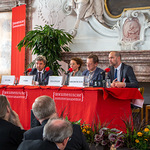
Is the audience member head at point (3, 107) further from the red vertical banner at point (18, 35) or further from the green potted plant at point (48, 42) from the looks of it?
the red vertical banner at point (18, 35)

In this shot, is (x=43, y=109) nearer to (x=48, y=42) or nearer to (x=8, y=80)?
(x=8, y=80)

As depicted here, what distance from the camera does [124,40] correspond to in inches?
224

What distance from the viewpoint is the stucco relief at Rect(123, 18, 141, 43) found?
5.59 m

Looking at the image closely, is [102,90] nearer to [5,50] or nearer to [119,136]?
[119,136]

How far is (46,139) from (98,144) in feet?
3.31

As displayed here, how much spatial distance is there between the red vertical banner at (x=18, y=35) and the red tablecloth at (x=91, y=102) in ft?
11.4

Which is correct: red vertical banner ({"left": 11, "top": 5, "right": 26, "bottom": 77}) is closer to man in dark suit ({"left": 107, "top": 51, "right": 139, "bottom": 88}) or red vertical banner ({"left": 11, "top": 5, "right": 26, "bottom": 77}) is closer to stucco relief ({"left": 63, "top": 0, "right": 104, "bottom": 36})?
stucco relief ({"left": 63, "top": 0, "right": 104, "bottom": 36})

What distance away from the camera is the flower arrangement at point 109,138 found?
193 cm

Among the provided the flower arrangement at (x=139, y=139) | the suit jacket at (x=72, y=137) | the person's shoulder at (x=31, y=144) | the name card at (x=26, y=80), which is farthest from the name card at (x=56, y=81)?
the person's shoulder at (x=31, y=144)

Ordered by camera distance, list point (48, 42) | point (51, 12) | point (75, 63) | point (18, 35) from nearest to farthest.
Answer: point (75, 63), point (48, 42), point (51, 12), point (18, 35)

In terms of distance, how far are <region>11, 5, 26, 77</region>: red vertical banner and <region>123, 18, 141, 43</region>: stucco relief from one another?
2787mm

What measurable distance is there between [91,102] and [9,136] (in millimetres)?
1563

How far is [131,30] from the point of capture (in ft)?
18.5

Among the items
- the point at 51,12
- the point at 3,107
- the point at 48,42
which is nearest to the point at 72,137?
the point at 3,107
